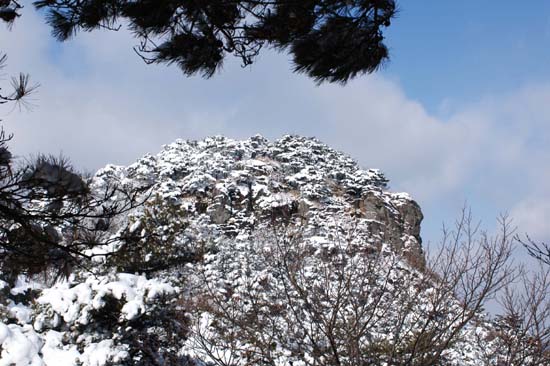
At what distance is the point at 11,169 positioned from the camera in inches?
119

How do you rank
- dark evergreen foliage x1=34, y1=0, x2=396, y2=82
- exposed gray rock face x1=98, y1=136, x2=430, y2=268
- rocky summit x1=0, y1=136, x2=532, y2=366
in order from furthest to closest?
exposed gray rock face x1=98, y1=136, x2=430, y2=268
rocky summit x1=0, y1=136, x2=532, y2=366
dark evergreen foliage x1=34, y1=0, x2=396, y2=82

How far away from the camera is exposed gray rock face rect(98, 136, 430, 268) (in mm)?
29625

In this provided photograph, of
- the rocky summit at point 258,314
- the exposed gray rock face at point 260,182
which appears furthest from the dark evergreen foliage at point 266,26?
the exposed gray rock face at point 260,182

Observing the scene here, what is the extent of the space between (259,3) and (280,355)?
212 inches

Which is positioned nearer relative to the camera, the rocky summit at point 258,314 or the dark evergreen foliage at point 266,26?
the dark evergreen foliage at point 266,26

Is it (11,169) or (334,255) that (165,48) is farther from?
(334,255)

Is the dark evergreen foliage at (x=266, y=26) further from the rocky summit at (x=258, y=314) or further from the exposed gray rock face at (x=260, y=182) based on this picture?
the exposed gray rock face at (x=260, y=182)

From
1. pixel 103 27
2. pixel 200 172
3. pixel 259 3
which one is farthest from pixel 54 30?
pixel 200 172

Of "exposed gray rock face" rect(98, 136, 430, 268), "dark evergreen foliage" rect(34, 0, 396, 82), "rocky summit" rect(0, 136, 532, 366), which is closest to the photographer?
"dark evergreen foliage" rect(34, 0, 396, 82)

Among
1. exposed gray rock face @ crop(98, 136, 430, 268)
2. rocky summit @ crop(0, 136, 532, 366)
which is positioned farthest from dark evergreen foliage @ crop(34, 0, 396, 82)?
exposed gray rock face @ crop(98, 136, 430, 268)

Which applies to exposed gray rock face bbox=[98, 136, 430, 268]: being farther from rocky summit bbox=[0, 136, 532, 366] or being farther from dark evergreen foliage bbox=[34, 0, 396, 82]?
dark evergreen foliage bbox=[34, 0, 396, 82]

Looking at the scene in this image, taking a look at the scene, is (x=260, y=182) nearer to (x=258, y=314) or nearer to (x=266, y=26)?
(x=258, y=314)

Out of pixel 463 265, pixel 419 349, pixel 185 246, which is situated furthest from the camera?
pixel 185 246

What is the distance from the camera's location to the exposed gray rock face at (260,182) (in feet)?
97.2
